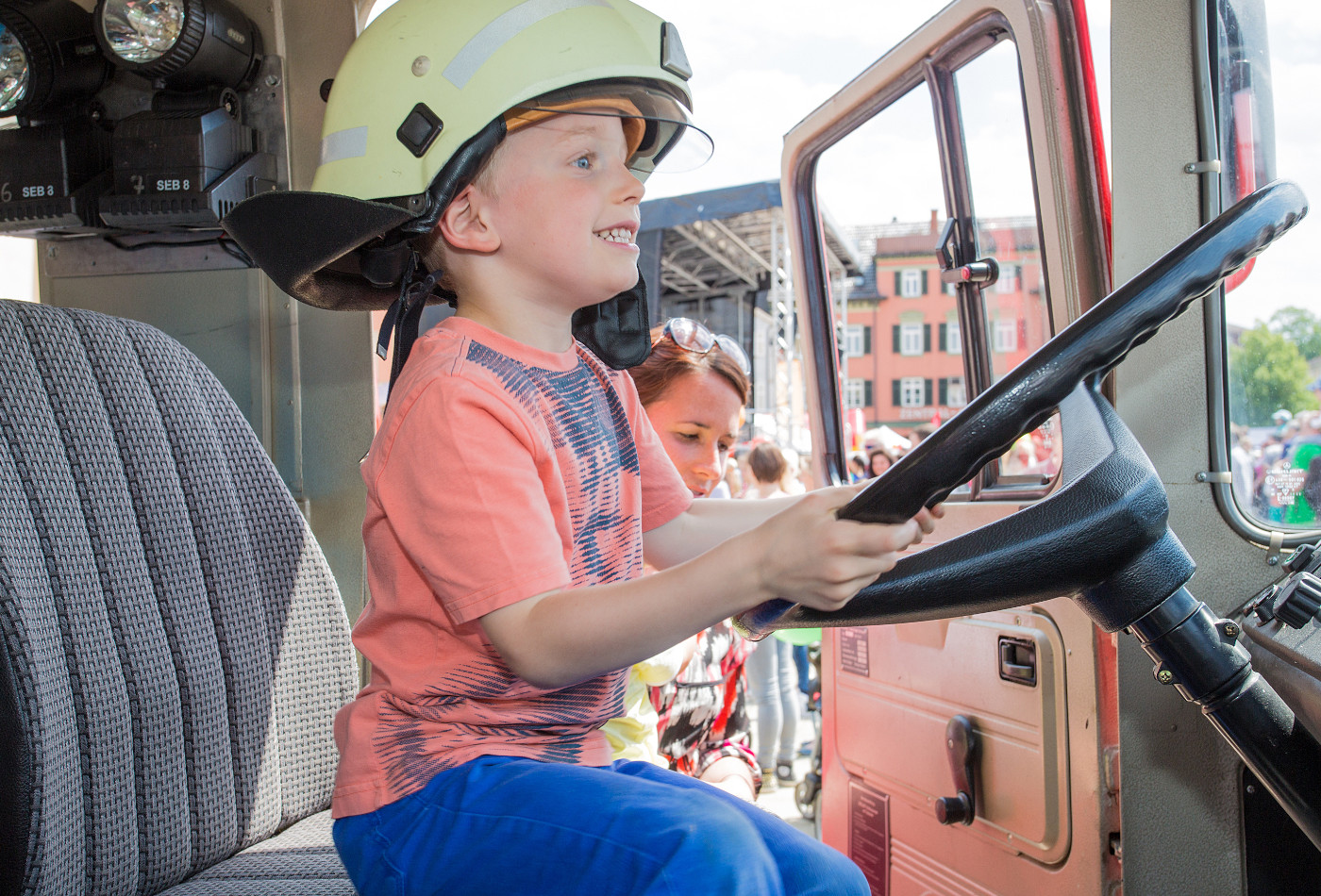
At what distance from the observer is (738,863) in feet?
2.81

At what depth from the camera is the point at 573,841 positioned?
894mm

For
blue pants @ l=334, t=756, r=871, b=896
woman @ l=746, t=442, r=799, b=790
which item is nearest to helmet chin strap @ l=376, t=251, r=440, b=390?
blue pants @ l=334, t=756, r=871, b=896

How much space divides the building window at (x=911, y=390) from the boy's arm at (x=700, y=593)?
13.7 metres

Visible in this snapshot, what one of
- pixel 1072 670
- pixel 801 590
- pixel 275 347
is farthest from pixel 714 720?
pixel 801 590

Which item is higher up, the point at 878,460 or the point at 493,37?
the point at 493,37

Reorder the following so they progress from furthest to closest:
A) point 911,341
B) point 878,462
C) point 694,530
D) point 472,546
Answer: point 911,341 < point 878,462 < point 694,530 < point 472,546

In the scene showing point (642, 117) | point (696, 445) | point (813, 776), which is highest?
point (642, 117)

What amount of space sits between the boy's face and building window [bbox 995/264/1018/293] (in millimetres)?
836

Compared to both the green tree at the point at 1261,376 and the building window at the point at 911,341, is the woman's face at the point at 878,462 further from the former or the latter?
the building window at the point at 911,341

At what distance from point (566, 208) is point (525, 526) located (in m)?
0.40

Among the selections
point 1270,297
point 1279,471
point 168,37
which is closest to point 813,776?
point 1279,471

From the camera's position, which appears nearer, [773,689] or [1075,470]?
[1075,470]

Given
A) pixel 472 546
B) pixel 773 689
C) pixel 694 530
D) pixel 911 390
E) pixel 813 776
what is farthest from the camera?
pixel 911 390

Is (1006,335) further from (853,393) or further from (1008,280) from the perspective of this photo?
(853,393)
